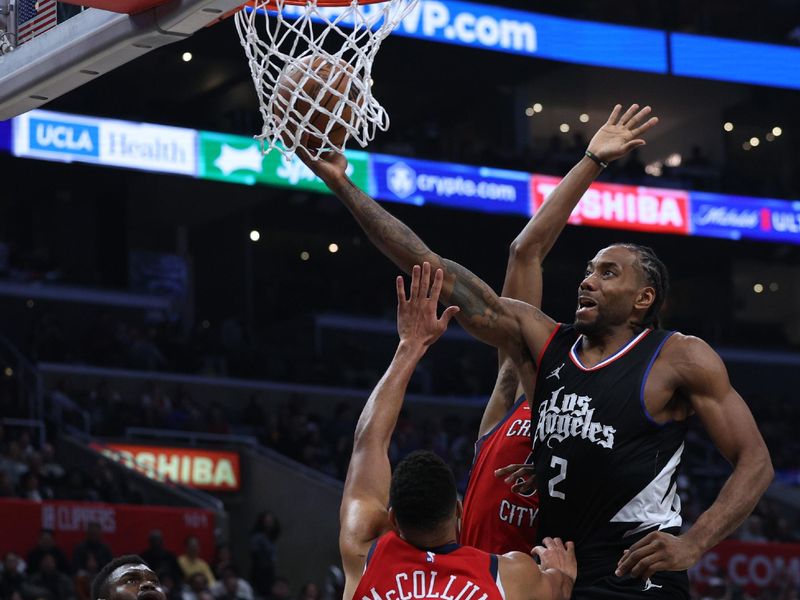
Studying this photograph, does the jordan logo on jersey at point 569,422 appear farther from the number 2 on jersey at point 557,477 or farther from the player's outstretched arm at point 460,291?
the player's outstretched arm at point 460,291

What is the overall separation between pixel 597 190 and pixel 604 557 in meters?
18.9

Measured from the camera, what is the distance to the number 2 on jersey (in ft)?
12.3

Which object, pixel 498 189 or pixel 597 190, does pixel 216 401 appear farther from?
pixel 597 190

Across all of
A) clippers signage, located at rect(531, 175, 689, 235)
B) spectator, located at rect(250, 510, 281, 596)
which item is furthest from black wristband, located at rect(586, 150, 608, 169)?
clippers signage, located at rect(531, 175, 689, 235)

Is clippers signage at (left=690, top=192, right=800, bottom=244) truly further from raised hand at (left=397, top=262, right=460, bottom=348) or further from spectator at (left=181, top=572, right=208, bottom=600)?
raised hand at (left=397, top=262, right=460, bottom=348)

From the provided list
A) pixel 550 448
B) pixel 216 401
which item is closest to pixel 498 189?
pixel 216 401

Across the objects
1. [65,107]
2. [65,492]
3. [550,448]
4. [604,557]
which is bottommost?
[65,492]

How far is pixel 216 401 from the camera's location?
68.7 feet

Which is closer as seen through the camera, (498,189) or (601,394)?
(601,394)

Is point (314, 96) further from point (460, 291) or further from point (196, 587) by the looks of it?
point (196, 587)

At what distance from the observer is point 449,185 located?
2175cm

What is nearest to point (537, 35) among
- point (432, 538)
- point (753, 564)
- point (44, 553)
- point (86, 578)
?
point (753, 564)

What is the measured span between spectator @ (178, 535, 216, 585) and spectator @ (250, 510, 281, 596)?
1.22 meters

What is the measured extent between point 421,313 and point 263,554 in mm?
11225
